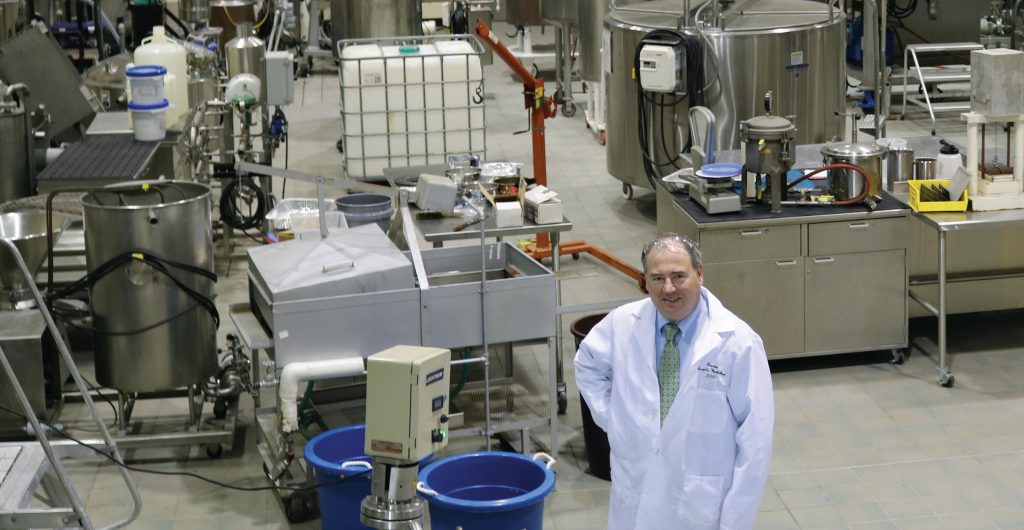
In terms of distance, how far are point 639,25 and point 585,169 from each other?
1907 millimetres

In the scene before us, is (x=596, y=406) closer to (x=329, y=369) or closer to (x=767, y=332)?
(x=329, y=369)

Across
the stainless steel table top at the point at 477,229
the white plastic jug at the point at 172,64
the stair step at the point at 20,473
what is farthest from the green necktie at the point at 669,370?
the white plastic jug at the point at 172,64

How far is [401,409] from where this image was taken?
333 centimetres

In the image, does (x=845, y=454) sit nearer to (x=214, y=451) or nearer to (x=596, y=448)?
(x=596, y=448)

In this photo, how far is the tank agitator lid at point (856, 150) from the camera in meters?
5.73

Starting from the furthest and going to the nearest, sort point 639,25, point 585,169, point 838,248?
point 585,169 → point 639,25 → point 838,248

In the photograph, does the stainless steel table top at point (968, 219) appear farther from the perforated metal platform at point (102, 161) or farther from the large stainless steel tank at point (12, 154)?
the large stainless steel tank at point (12, 154)

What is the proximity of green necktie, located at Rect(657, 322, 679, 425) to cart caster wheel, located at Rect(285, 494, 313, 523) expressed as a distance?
184cm

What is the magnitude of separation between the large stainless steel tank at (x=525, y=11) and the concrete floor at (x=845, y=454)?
6.25m

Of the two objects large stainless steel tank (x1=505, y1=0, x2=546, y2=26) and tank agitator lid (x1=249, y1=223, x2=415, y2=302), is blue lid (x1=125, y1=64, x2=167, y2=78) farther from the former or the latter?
large stainless steel tank (x1=505, y1=0, x2=546, y2=26)

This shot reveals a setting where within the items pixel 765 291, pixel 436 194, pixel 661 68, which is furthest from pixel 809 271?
pixel 661 68

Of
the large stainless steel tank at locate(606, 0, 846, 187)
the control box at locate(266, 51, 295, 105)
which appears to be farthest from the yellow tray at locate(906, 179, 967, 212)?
the control box at locate(266, 51, 295, 105)

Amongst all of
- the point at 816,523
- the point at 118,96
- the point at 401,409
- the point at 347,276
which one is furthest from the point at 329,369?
the point at 118,96

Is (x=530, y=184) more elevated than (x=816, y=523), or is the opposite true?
(x=530, y=184)
